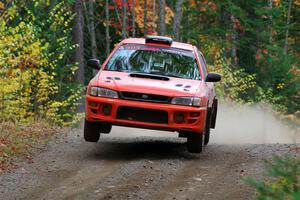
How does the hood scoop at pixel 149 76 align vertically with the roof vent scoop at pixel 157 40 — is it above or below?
below

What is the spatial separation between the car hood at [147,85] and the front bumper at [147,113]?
207mm

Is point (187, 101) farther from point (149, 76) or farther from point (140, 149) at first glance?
point (140, 149)

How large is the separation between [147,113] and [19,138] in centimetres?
296

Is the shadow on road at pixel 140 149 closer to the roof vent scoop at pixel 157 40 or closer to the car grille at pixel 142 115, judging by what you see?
the car grille at pixel 142 115

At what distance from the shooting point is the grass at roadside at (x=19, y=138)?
11.2 metres

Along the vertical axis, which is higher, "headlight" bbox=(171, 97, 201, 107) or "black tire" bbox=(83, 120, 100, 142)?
"headlight" bbox=(171, 97, 201, 107)

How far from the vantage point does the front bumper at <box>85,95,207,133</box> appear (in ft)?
36.9

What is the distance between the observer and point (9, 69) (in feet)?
51.3

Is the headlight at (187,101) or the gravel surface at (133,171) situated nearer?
the gravel surface at (133,171)

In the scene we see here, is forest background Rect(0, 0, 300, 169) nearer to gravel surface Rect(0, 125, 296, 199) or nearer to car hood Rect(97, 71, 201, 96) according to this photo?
gravel surface Rect(0, 125, 296, 199)

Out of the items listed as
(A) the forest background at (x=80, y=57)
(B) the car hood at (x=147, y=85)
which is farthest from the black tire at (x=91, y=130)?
(A) the forest background at (x=80, y=57)

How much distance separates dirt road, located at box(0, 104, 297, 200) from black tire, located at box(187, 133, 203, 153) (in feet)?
0.54

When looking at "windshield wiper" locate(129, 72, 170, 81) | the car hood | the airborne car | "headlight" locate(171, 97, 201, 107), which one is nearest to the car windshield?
the airborne car

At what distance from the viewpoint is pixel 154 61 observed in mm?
12727
